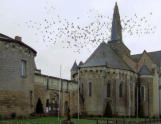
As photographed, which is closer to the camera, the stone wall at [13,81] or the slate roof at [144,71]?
the stone wall at [13,81]

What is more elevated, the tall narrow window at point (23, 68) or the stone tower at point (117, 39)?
the stone tower at point (117, 39)

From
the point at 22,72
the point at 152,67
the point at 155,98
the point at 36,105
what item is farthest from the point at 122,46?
the point at 22,72

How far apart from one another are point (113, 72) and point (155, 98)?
1333cm

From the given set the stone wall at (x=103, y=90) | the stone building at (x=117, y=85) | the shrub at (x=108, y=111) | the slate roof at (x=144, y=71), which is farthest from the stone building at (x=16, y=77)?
the slate roof at (x=144, y=71)

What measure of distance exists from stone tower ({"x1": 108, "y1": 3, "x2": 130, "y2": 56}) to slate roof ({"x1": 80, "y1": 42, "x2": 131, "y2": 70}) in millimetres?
6102

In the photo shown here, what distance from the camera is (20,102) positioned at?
30.0 meters

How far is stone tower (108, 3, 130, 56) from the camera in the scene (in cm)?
5959

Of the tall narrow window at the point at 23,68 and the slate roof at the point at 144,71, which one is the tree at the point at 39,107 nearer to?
the tall narrow window at the point at 23,68

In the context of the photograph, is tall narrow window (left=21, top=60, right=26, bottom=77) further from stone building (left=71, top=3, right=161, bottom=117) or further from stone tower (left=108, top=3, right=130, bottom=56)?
stone tower (left=108, top=3, right=130, bottom=56)

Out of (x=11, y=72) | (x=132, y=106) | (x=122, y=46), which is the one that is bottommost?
(x=132, y=106)

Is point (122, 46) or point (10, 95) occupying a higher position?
point (122, 46)

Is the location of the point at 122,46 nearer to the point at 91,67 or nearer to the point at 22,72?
the point at 91,67

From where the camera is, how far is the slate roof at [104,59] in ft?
163

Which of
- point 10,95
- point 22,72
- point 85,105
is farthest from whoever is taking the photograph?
point 85,105
